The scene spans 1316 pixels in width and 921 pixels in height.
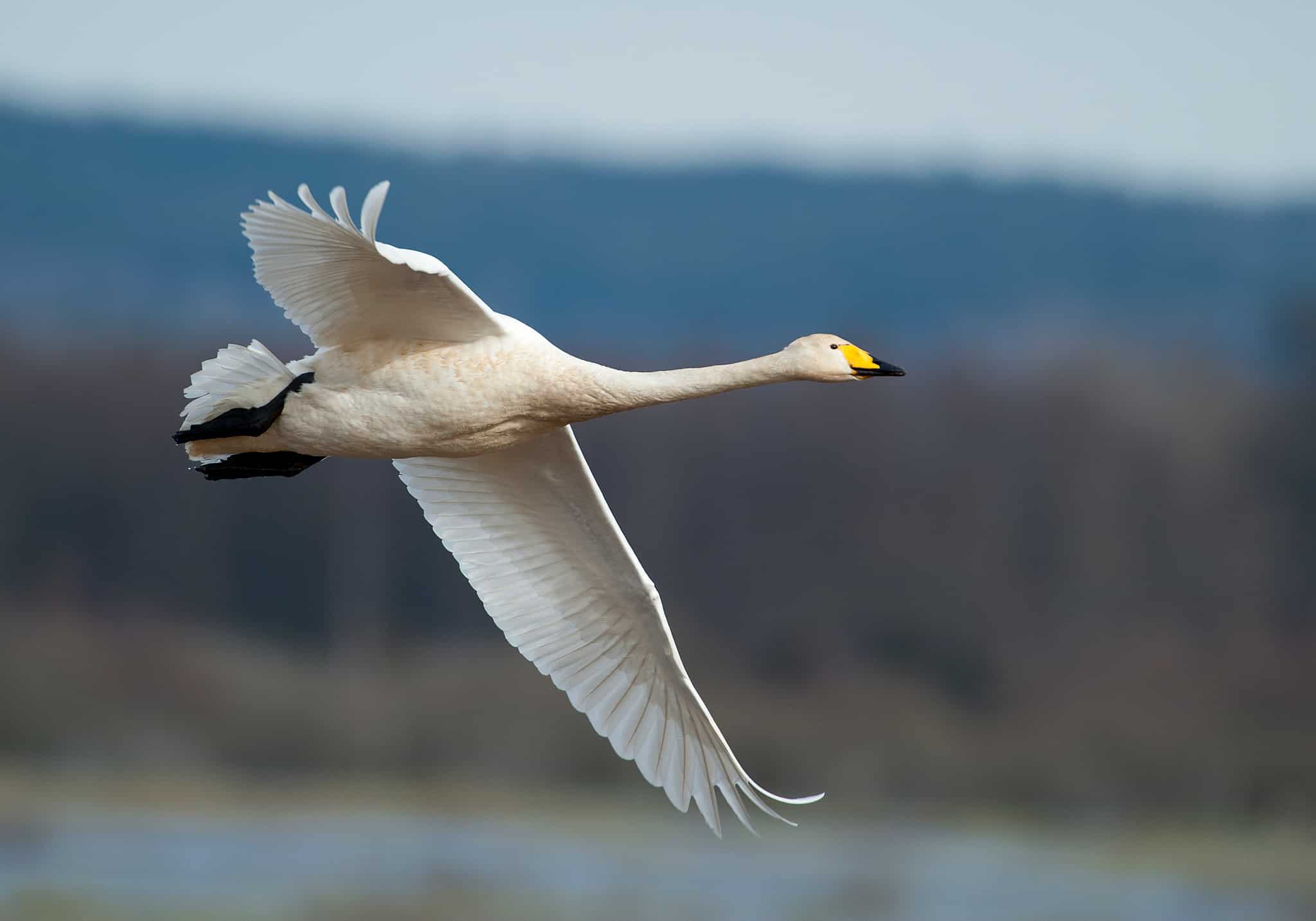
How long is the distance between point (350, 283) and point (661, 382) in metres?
1.49

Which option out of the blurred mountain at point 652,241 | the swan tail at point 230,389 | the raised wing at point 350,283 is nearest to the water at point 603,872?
the swan tail at point 230,389

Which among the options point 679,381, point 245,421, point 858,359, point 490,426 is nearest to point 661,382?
point 679,381

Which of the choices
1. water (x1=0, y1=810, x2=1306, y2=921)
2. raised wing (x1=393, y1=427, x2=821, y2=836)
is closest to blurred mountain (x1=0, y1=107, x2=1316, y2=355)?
water (x1=0, y1=810, x2=1306, y2=921)

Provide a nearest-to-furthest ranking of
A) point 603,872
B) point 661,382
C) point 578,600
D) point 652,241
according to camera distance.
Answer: point 661,382, point 578,600, point 603,872, point 652,241

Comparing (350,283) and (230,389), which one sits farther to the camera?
(230,389)

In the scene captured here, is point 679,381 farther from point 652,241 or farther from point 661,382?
point 652,241

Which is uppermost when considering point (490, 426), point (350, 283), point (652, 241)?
point (652, 241)

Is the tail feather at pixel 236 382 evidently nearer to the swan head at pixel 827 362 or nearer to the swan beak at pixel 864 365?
the swan head at pixel 827 362

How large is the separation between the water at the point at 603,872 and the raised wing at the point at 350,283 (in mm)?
18778

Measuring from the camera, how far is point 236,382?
372 inches

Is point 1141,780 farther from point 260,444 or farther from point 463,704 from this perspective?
point 260,444

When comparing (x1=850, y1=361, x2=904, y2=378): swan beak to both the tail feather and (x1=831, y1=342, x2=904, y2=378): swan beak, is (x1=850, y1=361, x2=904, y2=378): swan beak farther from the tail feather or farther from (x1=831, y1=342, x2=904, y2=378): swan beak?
the tail feather

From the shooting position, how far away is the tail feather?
9.39 m

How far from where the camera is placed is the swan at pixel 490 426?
880 centimetres
